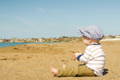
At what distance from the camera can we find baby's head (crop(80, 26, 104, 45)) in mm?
6523

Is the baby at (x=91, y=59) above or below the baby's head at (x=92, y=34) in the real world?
below

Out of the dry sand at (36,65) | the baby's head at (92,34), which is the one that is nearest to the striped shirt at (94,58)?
the baby's head at (92,34)

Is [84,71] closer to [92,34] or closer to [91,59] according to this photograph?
[91,59]

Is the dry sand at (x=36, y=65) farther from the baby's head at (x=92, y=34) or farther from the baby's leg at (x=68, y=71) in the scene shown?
the baby's head at (x=92, y=34)

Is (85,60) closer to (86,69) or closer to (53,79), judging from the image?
(86,69)

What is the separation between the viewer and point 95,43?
21.6 ft

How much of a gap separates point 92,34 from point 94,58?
0.63 m

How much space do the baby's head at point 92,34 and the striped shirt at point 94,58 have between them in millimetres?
139

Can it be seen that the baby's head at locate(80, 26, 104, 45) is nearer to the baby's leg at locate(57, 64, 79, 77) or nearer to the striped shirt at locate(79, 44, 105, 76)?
the striped shirt at locate(79, 44, 105, 76)

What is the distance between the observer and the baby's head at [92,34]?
6523 millimetres

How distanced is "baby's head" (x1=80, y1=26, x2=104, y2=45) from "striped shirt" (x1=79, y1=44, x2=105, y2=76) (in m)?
0.14

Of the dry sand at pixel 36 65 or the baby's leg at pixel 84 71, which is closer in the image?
the baby's leg at pixel 84 71

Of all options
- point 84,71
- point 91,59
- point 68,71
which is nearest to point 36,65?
point 68,71

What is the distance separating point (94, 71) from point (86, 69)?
9.3 inches
